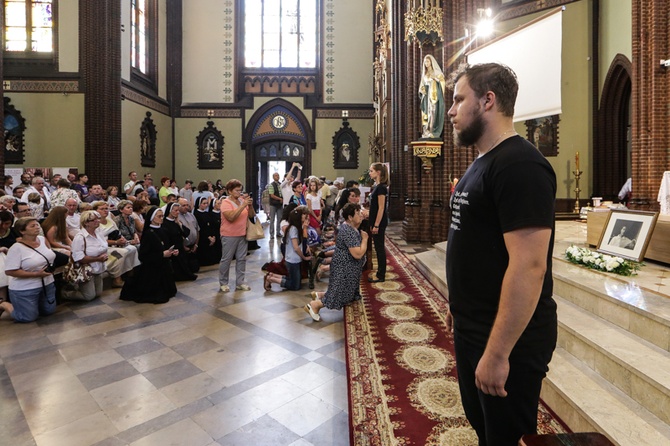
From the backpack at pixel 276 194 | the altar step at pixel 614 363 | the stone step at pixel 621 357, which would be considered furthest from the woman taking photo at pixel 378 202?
the backpack at pixel 276 194

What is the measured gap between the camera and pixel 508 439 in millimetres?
1364

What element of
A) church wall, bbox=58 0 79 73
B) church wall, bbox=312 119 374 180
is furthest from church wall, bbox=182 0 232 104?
church wall, bbox=58 0 79 73

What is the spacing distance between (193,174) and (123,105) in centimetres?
510

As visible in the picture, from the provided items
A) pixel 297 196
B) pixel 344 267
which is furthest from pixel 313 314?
pixel 297 196

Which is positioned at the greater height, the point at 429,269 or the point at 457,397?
the point at 429,269

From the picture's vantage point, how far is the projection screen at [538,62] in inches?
156

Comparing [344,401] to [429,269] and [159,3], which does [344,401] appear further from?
[159,3]

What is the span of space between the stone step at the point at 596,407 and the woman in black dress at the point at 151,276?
473 cm

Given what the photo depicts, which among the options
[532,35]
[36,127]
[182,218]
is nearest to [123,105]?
[36,127]

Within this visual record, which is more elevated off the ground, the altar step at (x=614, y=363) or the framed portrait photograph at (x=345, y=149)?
the framed portrait photograph at (x=345, y=149)

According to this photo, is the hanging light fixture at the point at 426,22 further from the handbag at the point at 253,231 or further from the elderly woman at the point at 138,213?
the elderly woman at the point at 138,213

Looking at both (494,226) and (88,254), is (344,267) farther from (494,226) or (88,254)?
(88,254)

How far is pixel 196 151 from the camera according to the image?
19.0 m

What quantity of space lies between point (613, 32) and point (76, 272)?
1355cm
